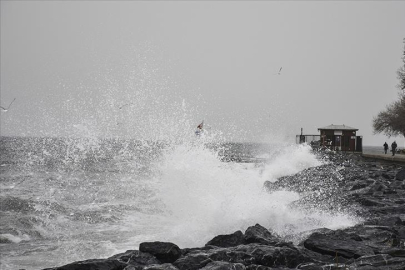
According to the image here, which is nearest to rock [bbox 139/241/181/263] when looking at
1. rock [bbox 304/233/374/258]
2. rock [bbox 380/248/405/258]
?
rock [bbox 304/233/374/258]

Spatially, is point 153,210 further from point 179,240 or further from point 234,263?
point 234,263

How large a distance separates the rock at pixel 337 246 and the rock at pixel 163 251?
220 centimetres

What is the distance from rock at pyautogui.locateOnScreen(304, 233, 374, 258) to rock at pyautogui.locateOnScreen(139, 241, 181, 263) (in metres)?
2.20

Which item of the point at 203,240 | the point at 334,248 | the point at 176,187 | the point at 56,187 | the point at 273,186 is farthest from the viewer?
the point at 56,187

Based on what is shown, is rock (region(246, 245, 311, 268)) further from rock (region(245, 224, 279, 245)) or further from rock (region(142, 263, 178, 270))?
rock (region(142, 263, 178, 270))

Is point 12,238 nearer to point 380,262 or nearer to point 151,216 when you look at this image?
point 151,216

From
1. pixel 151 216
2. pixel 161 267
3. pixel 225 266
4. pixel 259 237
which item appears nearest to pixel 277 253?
pixel 225 266

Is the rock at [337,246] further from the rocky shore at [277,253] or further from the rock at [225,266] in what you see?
the rock at [225,266]

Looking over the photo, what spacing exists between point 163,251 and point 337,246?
273 cm

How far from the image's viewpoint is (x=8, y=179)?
27.2m

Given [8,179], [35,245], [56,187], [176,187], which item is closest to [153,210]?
[176,187]

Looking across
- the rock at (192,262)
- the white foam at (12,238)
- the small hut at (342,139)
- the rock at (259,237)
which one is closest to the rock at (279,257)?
the rock at (192,262)

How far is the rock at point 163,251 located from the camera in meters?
6.47

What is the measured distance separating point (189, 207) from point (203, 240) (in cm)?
434
